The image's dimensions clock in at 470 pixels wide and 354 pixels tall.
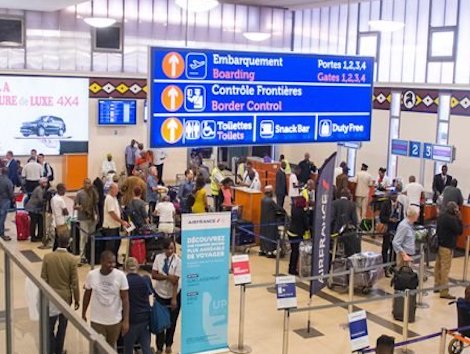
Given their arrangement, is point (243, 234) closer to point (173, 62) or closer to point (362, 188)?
point (362, 188)

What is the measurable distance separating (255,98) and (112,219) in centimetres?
552

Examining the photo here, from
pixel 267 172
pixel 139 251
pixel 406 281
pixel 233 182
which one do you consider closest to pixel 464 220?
pixel 233 182

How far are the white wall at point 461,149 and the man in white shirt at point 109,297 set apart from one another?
14075 millimetres

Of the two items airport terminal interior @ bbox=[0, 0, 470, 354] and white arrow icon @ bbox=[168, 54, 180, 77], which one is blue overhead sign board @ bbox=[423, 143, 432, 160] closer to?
airport terminal interior @ bbox=[0, 0, 470, 354]

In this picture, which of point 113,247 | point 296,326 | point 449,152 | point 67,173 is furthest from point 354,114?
point 67,173

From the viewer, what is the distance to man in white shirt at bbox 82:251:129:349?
7.24 m

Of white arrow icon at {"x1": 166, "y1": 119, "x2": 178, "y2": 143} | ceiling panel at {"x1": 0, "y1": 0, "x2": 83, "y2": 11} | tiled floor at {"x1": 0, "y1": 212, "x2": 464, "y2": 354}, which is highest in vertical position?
ceiling panel at {"x1": 0, "y1": 0, "x2": 83, "y2": 11}

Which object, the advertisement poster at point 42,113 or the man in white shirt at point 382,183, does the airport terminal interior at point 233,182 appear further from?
the man in white shirt at point 382,183

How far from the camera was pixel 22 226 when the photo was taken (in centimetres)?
1484

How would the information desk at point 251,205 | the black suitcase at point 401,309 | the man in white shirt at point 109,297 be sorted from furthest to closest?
the information desk at point 251,205 → the black suitcase at point 401,309 → the man in white shirt at point 109,297

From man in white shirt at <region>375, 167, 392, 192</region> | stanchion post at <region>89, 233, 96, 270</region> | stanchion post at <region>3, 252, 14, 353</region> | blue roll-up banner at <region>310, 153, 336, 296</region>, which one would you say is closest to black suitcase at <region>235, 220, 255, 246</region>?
stanchion post at <region>89, 233, 96, 270</region>

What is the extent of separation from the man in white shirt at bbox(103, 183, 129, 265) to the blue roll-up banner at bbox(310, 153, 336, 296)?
3994 mm

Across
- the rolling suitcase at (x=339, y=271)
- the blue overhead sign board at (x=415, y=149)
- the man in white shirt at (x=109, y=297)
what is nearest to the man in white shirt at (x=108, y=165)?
the blue overhead sign board at (x=415, y=149)

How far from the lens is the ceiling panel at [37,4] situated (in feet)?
62.6
